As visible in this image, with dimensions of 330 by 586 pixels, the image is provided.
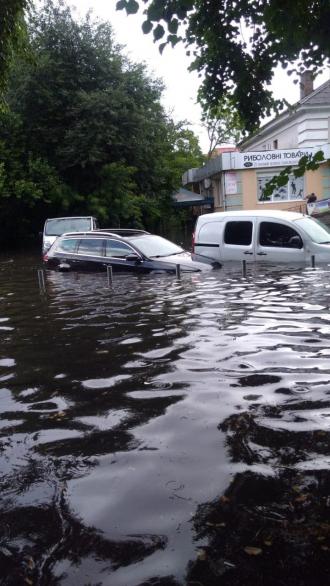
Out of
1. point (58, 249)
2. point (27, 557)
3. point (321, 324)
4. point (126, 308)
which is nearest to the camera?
point (27, 557)

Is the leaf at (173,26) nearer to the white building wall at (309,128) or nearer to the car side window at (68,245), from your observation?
the car side window at (68,245)

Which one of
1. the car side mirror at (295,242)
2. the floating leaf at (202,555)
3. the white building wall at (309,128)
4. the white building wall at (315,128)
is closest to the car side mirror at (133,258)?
the car side mirror at (295,242)

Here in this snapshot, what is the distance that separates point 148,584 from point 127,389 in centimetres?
267

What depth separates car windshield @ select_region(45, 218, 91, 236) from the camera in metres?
21.9

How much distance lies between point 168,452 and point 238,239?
915 cm

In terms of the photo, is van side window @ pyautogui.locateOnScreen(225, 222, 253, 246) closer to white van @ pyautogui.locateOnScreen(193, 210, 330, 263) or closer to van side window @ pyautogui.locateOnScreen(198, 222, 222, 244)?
white van @ pyautogui.locateOnScreen(193, 210, 330, 263)

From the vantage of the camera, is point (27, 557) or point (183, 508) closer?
point (27, 557)

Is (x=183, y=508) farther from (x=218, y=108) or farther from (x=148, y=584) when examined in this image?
(x=218, y=108)

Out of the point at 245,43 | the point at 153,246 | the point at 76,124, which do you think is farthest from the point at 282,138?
the point at 245,43

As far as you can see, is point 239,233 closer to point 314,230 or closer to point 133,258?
point 314,230

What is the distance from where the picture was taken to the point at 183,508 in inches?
121

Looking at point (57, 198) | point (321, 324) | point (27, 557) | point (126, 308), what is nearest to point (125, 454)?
point (27, 557)

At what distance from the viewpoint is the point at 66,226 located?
875 inches

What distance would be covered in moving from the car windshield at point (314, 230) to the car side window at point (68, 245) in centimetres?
538
